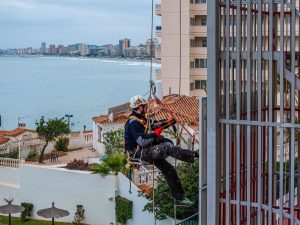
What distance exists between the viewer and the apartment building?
1353 inches

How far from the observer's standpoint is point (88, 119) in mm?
63375

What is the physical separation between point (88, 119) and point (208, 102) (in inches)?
2271

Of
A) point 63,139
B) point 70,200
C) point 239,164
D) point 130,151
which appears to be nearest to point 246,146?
point 239,164

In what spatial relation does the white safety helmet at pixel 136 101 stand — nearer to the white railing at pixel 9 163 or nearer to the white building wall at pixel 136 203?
the white building wall at pixel 136 203

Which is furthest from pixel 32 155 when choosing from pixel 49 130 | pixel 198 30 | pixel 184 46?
pixel 198 30

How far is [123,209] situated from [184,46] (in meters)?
18.2

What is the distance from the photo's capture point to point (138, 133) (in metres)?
7.62

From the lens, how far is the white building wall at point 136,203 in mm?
16859

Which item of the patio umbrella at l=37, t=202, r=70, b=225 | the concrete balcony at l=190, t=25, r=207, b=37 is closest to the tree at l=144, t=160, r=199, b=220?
the patio umbrella at l=37, t=202, r=70, b=225

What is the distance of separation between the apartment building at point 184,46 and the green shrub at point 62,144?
7.52 meters

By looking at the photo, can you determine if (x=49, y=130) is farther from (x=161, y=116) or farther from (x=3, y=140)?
→ (x=161, y=116)

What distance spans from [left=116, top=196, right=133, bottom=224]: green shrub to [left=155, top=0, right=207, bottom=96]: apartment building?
17.0m

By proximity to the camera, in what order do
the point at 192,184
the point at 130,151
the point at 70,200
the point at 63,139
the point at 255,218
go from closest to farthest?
1. the point at 255,218
2. the point at 130,151
3. the point at 192,184
4. the point at 70,200
5. the point at 63,139

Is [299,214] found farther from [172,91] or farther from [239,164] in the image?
[172,91]
